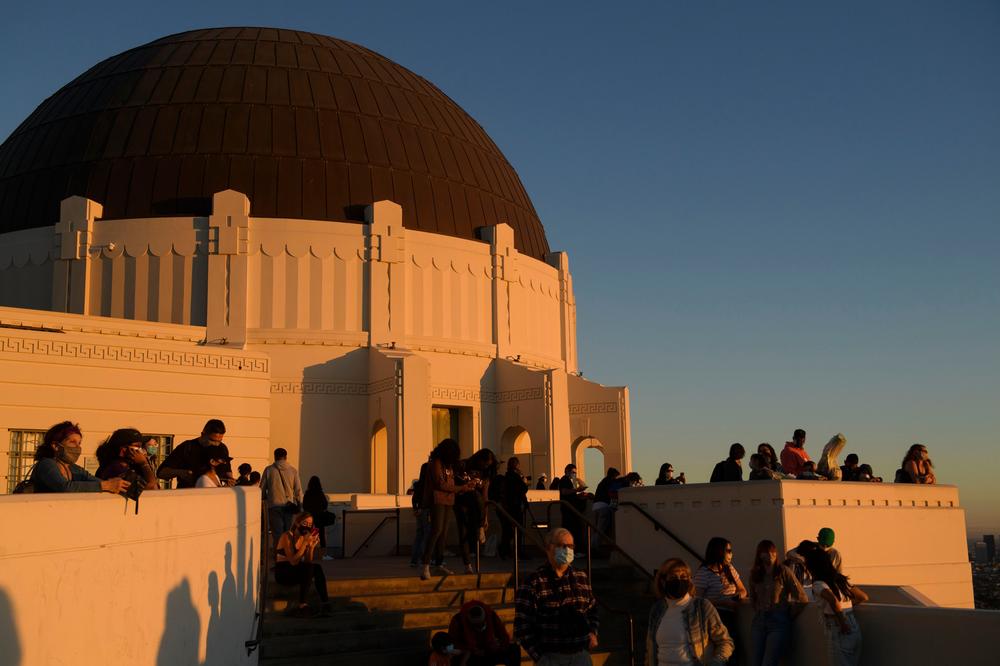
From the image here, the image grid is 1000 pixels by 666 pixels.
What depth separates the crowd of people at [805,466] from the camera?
1506cm

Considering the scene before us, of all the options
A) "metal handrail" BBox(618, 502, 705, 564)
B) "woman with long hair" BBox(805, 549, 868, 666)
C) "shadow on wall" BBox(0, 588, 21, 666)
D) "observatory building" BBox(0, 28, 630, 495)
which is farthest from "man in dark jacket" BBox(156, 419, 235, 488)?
"observatory building" BBox(0, 28, 630, 495)

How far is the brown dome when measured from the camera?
30.9 meters

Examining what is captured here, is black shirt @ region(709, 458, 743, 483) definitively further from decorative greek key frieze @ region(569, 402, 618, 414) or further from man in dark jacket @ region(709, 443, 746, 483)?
decorative greek key frieze @ region(569, 402, 618, 414)

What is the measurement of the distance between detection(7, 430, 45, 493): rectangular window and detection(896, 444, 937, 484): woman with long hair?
16.5 m

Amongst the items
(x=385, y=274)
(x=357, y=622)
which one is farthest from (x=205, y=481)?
(x=385, y=274)

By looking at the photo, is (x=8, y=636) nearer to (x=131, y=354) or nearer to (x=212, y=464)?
(x=212, y=464)

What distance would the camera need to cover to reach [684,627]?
851 centimetres

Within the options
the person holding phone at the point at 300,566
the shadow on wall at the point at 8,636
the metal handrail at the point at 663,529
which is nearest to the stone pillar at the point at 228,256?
the metal handrail at the point at 663,529

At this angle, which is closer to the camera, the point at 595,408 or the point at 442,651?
the point at 442,651

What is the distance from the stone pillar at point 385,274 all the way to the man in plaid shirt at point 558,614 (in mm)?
23158

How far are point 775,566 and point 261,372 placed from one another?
720 inches

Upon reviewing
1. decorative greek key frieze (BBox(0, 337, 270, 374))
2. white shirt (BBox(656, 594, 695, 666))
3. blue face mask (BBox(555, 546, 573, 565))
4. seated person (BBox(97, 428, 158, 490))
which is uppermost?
decorative greek key frieze (BBox(0, 337, 270, 374))

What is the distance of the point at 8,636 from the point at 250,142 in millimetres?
27801

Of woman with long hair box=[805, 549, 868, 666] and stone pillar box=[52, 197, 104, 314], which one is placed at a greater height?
stone pillar box=[52, 197, 104, 314]
